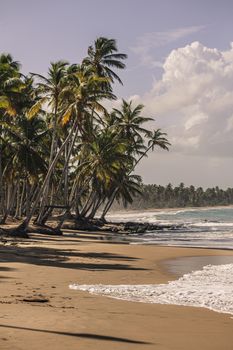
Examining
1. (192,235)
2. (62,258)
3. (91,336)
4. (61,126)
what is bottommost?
(192,235)

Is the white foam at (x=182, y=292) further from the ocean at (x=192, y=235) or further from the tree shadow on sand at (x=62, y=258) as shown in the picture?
the ocean at (x=192, y=235)

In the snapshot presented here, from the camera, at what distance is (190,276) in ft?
50.1

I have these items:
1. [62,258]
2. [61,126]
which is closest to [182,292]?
[62,258]

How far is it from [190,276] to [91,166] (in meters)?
31.5

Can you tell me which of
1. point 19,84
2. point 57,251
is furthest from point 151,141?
point 57,251

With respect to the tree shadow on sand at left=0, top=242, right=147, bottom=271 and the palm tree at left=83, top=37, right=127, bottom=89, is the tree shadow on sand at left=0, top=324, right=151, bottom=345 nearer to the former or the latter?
the tree shadow on sand at left=0, top=242, right=147, bottom=271

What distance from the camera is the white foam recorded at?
35.0 ft

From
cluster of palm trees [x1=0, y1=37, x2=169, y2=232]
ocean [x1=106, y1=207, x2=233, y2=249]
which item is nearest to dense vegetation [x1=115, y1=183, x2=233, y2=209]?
ocean [x1=106, y1=207, x2=233, y2=249]

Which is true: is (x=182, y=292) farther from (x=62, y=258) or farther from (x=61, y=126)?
(x=61, y=126)

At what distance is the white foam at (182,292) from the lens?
10.7 meters

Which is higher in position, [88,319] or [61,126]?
[61,126]

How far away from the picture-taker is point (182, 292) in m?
11.8

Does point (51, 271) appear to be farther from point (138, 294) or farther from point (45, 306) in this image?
point (45, 306)

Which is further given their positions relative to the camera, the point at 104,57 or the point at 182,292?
the point at 104,57
